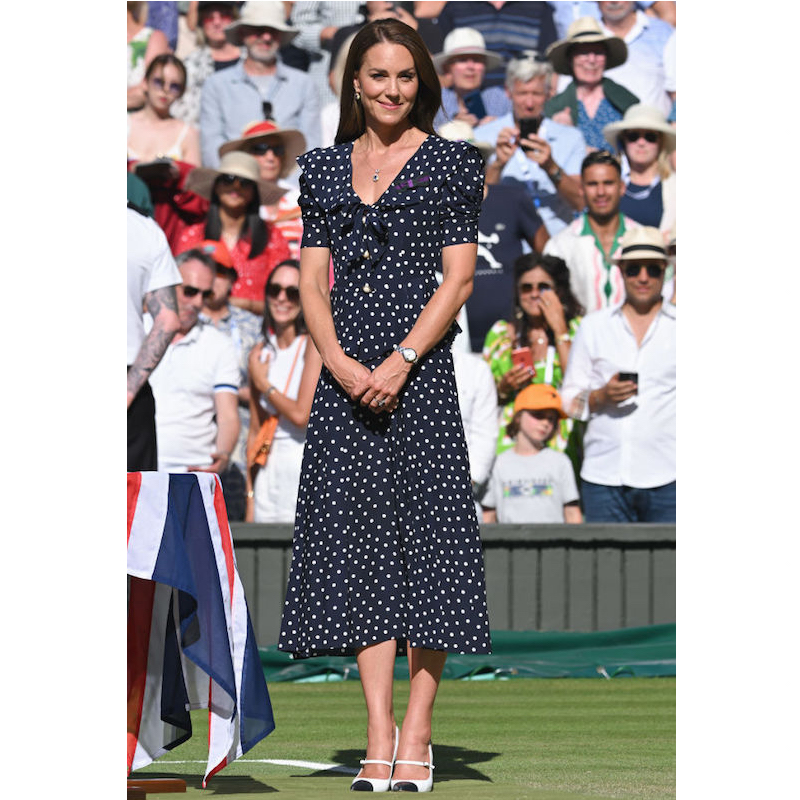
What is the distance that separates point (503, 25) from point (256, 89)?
1.40 m

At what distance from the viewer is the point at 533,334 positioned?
952 centimetres

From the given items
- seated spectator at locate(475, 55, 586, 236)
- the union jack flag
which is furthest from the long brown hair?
seated spectator at locate(475, 55, 586, 236)

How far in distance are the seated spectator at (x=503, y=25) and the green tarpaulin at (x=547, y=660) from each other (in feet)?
10.1

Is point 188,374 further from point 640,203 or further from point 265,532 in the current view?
point 640,203

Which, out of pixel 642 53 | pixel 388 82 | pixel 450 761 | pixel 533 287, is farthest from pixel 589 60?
pixel 388 82

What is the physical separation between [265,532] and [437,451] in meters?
4.88

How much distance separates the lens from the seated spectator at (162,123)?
9.75m

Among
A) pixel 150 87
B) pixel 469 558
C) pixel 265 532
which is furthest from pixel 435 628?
pixel 150 87

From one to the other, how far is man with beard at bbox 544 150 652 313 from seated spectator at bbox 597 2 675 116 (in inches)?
16.6

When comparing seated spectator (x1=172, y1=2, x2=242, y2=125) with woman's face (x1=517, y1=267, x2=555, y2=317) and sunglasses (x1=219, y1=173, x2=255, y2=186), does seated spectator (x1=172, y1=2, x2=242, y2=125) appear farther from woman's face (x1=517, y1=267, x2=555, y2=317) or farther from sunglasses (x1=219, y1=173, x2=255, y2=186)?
woman's face (x1=517, y1=267, x2=555, y2=317)

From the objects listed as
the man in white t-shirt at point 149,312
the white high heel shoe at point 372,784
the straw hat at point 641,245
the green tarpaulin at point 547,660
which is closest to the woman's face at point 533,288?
the straw hat at point 641,245

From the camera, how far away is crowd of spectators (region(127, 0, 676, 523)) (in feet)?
30.8

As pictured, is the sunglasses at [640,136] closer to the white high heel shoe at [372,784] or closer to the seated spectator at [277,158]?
the seated spectator at [277,158]

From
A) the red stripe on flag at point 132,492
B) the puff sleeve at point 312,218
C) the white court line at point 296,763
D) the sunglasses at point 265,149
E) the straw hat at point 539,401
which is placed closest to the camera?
the red stripe on flag at point 132,492
